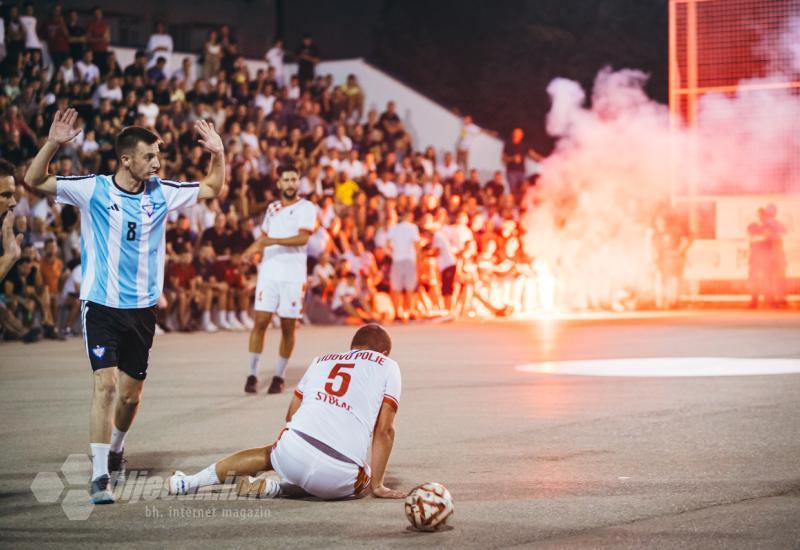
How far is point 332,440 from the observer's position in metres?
7.11

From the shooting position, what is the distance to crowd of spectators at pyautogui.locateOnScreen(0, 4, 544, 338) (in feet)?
73.3

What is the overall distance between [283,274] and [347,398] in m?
6.08

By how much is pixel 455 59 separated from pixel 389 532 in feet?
142

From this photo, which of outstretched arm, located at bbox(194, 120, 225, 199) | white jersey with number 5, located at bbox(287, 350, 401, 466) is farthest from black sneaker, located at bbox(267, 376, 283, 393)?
white jersey with number 5, located at bbox(287, 350, 401, 466)

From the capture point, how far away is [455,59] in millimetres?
48469

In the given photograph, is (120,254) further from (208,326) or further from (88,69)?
(88,69)

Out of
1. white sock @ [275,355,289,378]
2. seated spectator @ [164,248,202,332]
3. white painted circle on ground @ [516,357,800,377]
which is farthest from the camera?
seated spectator @ [164,248,202,332]

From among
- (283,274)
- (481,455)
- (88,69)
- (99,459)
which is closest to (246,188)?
(88,69)

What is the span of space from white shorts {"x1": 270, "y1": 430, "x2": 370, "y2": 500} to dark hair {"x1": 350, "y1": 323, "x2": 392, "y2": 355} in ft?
2.47

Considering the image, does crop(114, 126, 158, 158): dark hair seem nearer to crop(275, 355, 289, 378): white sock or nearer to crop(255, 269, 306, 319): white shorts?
crop(255, 269, 306, 319): white shorts

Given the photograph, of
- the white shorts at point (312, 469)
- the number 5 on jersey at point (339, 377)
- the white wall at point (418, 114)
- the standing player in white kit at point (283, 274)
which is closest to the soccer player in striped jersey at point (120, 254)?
the white shorts at point (312, 469)

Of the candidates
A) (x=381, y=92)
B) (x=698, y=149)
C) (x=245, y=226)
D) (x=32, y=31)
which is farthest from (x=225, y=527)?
(x=381, y=92)

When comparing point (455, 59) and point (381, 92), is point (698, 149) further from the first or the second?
point (455, 59)

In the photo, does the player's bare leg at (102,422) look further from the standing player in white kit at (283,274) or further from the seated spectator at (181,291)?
the seated spectator at (181,291)
